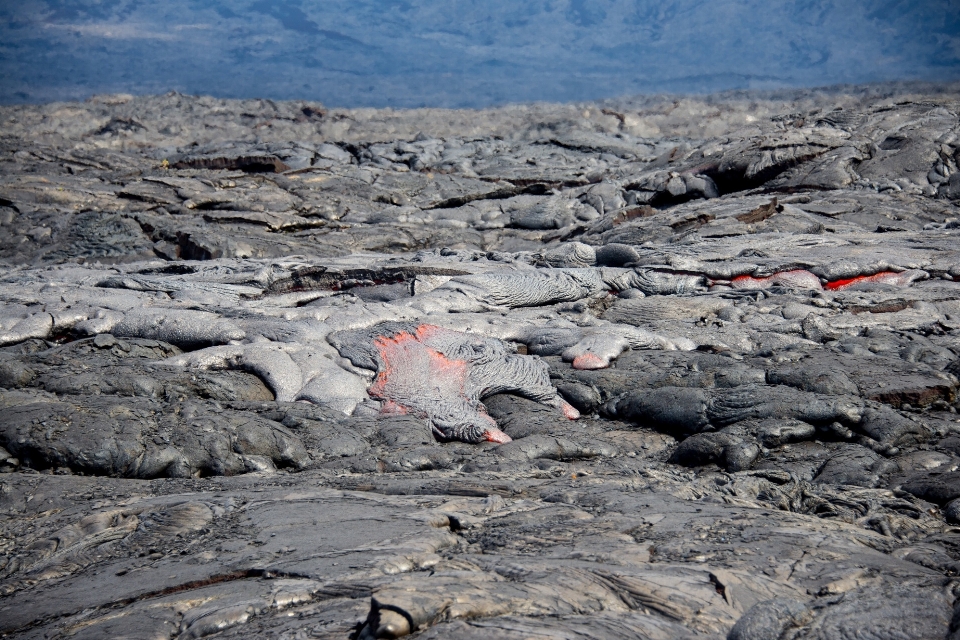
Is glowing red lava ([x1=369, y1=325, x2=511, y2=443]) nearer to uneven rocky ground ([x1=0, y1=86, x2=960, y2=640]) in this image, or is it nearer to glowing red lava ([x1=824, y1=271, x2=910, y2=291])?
uneven rocky ground ([x1=0, y1=86, x2=960, y2=640])

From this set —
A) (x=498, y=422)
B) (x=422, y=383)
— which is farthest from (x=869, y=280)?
(x=422, y=383)

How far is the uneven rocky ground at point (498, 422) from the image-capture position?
8.64 ft

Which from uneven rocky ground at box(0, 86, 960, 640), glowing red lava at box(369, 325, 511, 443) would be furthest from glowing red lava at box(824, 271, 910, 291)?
glowing red lava at box(369, 325, 511, 443)

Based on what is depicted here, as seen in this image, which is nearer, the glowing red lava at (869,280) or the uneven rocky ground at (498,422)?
the uneven rocky ground at (498,422)

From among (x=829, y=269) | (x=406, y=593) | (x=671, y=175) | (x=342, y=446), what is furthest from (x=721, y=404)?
(x=671, y=175)

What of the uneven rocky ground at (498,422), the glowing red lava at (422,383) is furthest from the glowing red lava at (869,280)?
the glowing red lava at (422,383)

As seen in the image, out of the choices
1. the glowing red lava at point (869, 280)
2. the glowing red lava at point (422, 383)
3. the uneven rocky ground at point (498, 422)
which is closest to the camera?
the uneven rocky ground at point (498, 422)

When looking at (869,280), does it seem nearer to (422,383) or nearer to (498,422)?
(498,422)

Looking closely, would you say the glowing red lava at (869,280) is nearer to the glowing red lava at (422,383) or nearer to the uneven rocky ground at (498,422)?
the uneven rocky ground at (498,422)

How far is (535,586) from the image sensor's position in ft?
8.44

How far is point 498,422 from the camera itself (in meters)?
5.82

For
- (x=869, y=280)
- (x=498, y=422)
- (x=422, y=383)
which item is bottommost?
(x=498, y=422)

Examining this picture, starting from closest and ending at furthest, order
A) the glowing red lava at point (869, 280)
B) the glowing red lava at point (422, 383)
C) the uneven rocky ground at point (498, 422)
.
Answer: the uneven rocky ground at point (498, 422) < the glowing red lava at point (422, 383) < the glowing red lava at point (869, 280)

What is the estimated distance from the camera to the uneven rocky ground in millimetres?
2635
